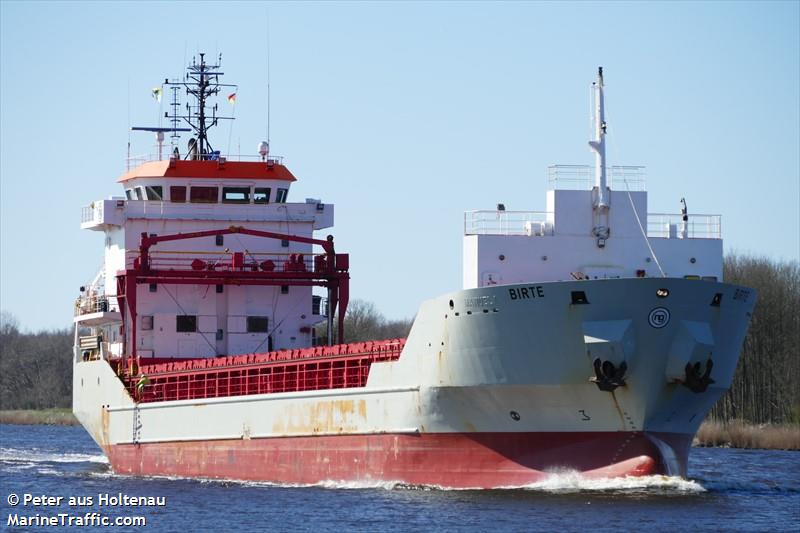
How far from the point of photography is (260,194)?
37.4m

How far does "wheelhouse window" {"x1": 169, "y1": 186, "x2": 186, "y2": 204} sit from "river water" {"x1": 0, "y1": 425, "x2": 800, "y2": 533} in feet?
25.0

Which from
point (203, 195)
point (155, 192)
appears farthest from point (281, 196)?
point (155, 192)

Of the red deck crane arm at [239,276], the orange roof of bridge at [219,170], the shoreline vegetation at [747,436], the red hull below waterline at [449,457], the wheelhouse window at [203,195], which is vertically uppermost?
the orange roof of bridge at [219,170]

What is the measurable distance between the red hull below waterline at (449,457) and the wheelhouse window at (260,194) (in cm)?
744

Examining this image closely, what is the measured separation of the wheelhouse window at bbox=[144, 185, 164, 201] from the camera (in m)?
37.3

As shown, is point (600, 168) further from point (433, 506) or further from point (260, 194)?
point (260, 194)

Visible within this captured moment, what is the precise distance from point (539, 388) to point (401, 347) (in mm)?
3614

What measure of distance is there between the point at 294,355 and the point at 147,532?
7.94 m

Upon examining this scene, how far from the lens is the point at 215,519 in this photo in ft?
81.6

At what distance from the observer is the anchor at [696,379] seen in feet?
84.5

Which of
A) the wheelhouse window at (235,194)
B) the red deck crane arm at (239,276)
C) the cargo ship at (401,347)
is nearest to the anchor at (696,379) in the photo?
the cargo ship at (401,347)

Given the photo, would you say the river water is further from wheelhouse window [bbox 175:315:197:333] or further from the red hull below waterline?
wheelhouse window [bbox 175:315:197:333]

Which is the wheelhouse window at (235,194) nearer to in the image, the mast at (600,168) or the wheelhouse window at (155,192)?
the wheelhouse window at (155,192)

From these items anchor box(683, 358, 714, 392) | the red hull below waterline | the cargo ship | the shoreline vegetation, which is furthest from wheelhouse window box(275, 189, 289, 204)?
anchor box(683, 358, 714, 392)
